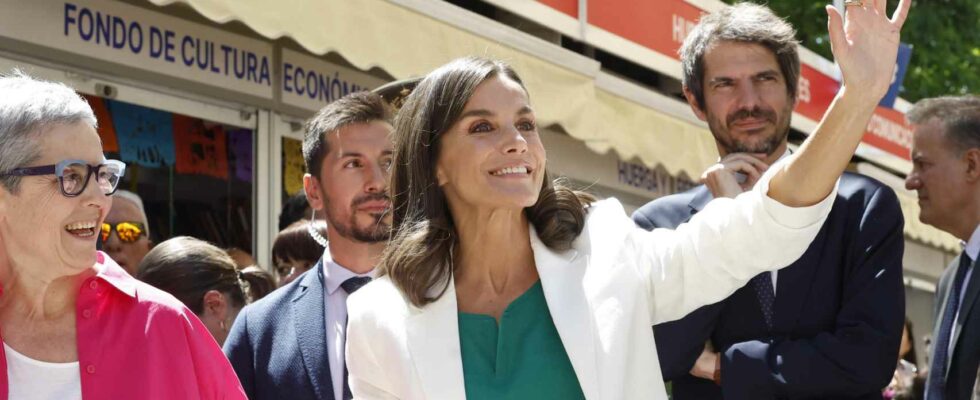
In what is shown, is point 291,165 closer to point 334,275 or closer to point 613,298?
point 334,275

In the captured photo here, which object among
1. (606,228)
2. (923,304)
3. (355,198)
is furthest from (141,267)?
(923,304)

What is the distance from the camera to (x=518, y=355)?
10.6 ft

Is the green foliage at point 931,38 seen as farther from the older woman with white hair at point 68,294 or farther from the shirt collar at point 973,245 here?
the older woman with white hair at point 68,294

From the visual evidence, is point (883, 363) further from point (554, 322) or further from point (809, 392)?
point (554, 322)

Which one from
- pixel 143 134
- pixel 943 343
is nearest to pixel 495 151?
pixel 943 343

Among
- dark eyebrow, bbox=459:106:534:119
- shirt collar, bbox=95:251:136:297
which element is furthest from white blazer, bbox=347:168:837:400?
shirt collar, bbox=95:251:136:297

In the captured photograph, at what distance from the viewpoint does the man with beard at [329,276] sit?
427cm

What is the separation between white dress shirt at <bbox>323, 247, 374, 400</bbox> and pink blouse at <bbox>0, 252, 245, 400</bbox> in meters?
0.64

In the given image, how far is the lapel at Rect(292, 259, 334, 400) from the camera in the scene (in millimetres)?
4219

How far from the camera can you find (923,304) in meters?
18.6

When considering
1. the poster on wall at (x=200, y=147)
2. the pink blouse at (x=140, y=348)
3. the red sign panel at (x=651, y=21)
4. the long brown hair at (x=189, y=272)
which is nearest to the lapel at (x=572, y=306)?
the pink blouse at (x=140, y=348)

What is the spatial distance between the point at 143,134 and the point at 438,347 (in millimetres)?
4561

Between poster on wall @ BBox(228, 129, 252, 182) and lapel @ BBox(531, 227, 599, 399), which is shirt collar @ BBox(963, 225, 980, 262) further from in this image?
poster on wall @ BBox(228, 129, 252, 182)

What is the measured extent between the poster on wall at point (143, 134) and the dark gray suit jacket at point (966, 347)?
4050 millimetres
